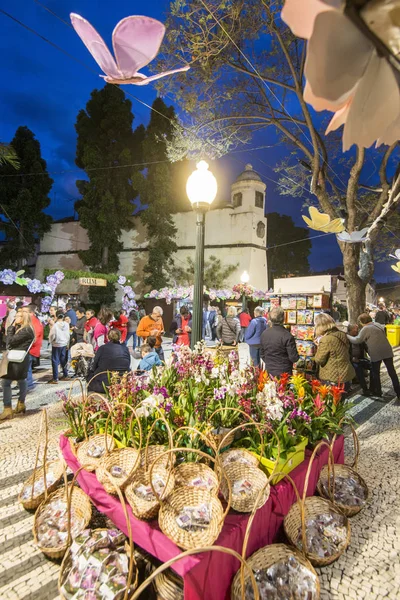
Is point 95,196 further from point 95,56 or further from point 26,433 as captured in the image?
point 95,56

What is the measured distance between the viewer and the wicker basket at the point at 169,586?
72.4 inches

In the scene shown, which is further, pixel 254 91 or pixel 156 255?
pixel 156 255

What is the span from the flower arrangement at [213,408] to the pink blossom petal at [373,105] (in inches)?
81.4

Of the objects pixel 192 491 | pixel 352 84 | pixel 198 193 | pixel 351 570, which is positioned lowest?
pixel 351 570

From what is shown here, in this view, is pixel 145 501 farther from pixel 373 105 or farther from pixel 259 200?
pixel 259 200

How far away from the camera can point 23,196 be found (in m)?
24.7

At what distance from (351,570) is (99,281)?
20.6 meters

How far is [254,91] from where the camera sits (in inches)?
322

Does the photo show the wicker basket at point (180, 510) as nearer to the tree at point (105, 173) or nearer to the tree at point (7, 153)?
the tree at point (7, 153)

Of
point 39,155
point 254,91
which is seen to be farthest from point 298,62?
point 39,155

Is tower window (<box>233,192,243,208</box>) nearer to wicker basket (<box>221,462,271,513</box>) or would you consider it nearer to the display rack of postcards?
the display rack of postcards

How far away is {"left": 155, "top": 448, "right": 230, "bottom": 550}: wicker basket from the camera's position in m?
1.79

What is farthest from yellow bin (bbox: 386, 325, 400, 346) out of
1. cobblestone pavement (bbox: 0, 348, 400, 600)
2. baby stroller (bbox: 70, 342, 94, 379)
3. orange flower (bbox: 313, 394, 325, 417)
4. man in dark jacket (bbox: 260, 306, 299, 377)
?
orange flower (bbox: 313, 394, 325, 417)

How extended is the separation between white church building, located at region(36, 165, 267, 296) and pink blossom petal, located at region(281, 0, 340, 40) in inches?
988
